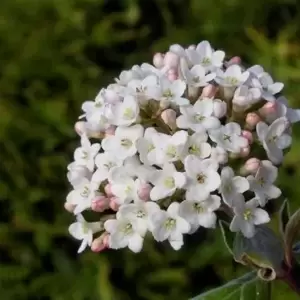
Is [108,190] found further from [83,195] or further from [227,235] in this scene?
[227,235]

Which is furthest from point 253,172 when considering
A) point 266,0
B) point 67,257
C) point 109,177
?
point 266,0

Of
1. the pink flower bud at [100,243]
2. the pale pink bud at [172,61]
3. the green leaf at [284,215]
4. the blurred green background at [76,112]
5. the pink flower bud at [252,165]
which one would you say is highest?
the pale pink bud at [172,61]

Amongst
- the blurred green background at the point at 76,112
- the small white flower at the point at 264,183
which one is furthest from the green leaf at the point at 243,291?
the blurred green background at the point at 76,112

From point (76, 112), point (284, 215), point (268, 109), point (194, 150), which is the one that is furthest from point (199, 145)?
point (76, 112)

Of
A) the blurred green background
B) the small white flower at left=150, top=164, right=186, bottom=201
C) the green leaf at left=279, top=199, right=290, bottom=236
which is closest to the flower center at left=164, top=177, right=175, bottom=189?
the small white flower at left=150, top=164, right=186, bottom=201

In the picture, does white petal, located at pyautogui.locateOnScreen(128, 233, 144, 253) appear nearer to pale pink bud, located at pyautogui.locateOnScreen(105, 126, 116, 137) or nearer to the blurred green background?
pale pink bud, located at pyautogui.locateOnScreen(105, 126, 116, 137)

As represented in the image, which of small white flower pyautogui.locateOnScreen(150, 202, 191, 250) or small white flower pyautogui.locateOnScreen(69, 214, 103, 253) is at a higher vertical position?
small white flower pyautogui.locateOnScreen(150, 202, 191, 250)

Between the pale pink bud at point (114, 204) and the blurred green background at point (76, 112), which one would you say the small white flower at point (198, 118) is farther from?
the blurred green background at point (76, 112)
